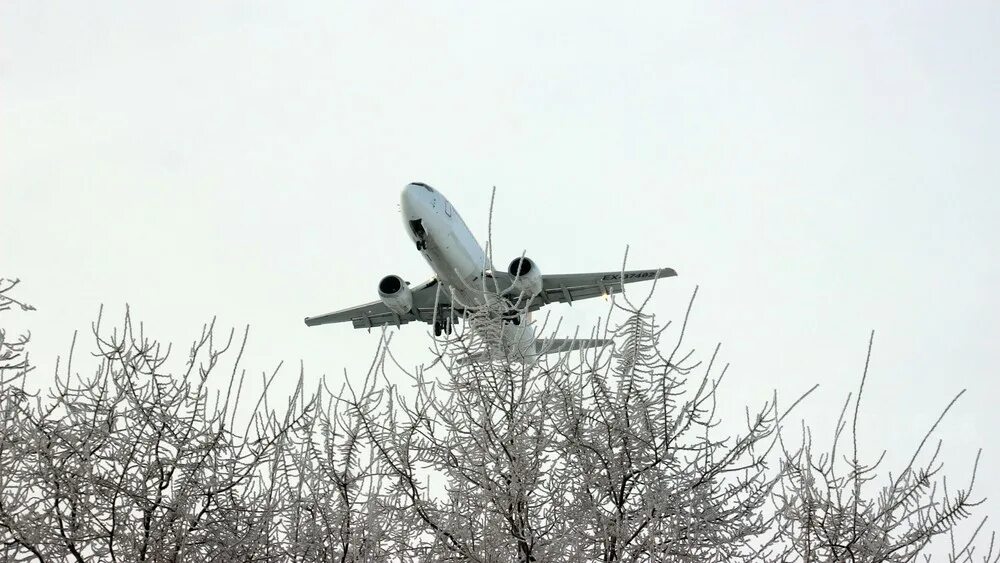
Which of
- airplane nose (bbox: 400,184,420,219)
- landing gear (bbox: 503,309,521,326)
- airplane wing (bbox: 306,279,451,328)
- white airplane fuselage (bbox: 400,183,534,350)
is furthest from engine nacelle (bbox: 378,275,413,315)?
landing gear (bbox: 503,309,521,326)

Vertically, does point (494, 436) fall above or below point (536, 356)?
below

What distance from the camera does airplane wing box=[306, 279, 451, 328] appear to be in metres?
39.1

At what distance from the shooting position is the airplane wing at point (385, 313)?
1539 inches

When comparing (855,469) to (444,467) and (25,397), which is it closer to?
(444,467)

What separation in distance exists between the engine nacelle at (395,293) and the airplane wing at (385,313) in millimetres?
1217

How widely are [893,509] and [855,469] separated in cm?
35

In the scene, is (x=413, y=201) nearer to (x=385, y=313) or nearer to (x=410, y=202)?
(x=410, y=202)

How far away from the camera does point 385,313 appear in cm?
4081

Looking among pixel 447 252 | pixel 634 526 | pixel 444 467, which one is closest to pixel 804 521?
pixel 634 526

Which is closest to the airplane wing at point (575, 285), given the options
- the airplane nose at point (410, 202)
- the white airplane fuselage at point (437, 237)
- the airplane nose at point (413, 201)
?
the white airplane fuselage at point (437, 237)

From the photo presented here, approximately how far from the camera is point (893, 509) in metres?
6.19

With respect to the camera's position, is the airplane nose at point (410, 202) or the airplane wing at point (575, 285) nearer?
the airplane nose at point (410, 202)

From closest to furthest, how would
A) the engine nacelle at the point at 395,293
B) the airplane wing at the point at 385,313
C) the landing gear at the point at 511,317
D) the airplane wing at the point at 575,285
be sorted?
the landing gear at the point at 511,317
the airplane wing at the point at 575,285
the engine nacelle at the point at 395,293
the airplane wing at the point at 385,313

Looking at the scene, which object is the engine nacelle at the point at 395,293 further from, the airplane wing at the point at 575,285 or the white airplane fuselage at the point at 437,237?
the airplane wing at the point at 575,285
